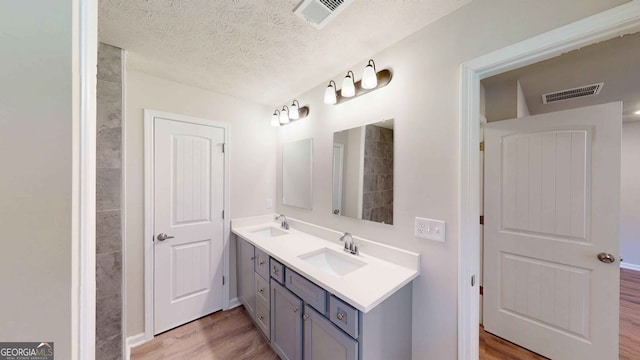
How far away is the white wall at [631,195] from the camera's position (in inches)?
129

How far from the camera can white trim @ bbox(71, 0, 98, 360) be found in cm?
30

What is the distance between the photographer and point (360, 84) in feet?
5.36

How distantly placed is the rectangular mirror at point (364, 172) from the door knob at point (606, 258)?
1.41 metres

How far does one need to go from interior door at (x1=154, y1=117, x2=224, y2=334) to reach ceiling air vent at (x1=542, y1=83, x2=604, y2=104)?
11.9 feet

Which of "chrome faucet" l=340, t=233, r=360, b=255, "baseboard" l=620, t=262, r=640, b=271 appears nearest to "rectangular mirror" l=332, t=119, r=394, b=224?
"chrome faucet" l=340, t=233, r=360, b=255

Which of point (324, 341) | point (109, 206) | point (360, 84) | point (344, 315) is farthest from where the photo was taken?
point (360, 84)

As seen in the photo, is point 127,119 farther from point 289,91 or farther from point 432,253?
point 432,253

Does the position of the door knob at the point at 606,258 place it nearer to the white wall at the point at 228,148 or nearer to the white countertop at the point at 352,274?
the white countertop at the point at 352,274

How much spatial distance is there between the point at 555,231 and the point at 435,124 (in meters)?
1.34

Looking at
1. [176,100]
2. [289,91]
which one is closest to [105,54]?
[176,100]

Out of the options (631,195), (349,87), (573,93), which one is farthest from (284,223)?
(631,195)

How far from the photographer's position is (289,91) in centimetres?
225

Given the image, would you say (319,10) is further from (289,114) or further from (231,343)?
(231,343)

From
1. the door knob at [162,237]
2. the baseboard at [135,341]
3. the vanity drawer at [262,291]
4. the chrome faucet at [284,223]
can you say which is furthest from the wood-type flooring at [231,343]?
the chrome faucet at [284,223]
